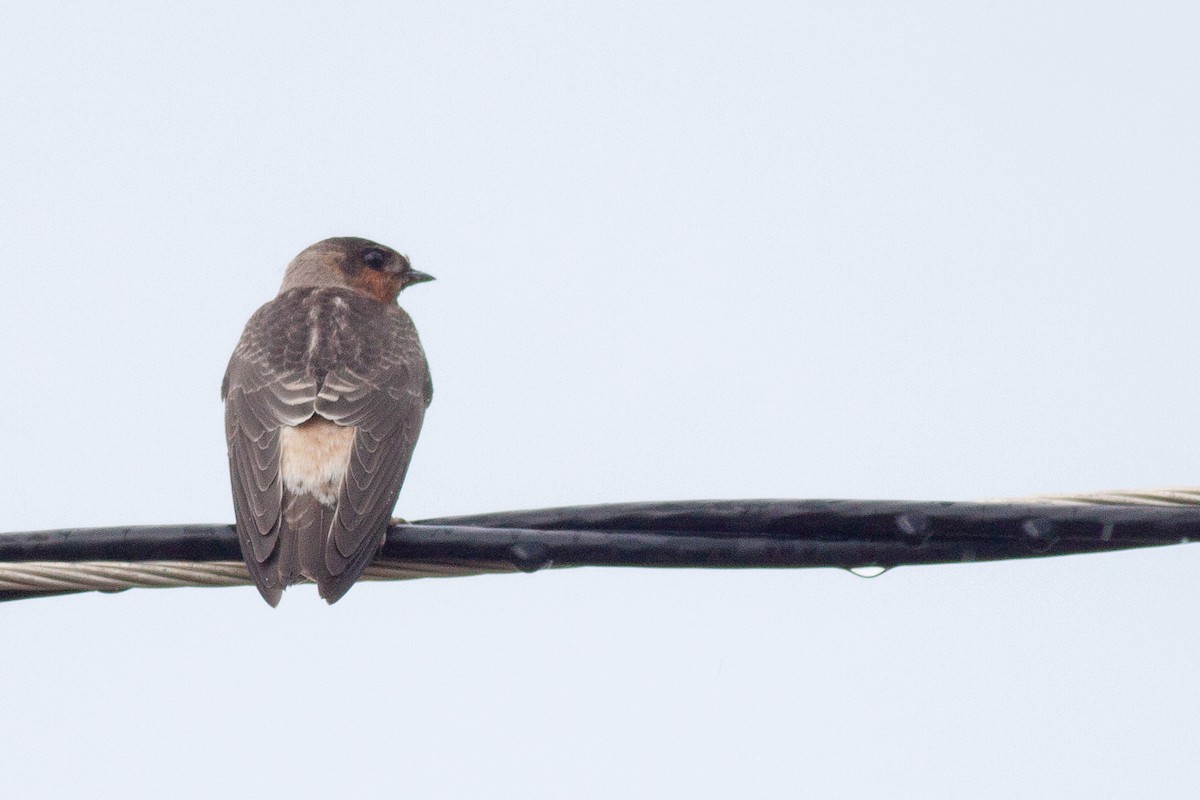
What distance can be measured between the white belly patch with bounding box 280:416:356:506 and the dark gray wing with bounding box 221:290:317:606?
0.04m

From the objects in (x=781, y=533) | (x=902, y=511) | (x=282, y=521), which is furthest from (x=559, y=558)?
(x=282, y=521)

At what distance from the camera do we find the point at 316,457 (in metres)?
7.04

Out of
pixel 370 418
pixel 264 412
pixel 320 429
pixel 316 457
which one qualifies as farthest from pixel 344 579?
pixel 264 412

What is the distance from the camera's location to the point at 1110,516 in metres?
4.32

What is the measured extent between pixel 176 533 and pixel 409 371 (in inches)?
124

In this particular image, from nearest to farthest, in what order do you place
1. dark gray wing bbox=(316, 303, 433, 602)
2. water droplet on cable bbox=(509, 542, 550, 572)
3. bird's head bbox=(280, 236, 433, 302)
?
water droplet on cable bbox=(509, 542, 550, 572), dark gray wing bbox=(316, 303, 433, 602), bird's head bbox=(280, 236, 433, 302)

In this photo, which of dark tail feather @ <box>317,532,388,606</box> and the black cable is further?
dark tail feather @ <box>317,532,388,606</box>

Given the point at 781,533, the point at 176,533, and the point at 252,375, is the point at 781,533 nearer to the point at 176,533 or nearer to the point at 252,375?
the point at 176,533

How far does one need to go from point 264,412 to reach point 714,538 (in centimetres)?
325

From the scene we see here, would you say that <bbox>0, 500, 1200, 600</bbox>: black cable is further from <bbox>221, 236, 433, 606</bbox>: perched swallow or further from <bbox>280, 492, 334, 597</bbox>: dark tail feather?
<bbox>280, 492, 334, 597</bbox>: dark tail feather

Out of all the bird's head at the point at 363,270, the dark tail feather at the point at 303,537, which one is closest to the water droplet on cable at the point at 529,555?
the dark tail feather at the point at 303,537

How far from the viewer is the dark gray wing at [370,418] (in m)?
6.29

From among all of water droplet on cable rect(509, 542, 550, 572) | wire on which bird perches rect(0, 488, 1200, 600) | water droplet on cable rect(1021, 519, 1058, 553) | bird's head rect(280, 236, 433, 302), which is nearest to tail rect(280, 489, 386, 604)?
wire on which bird perches rect(0, 488, 1200, 600)

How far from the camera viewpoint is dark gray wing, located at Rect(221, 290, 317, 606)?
6.20 metres
